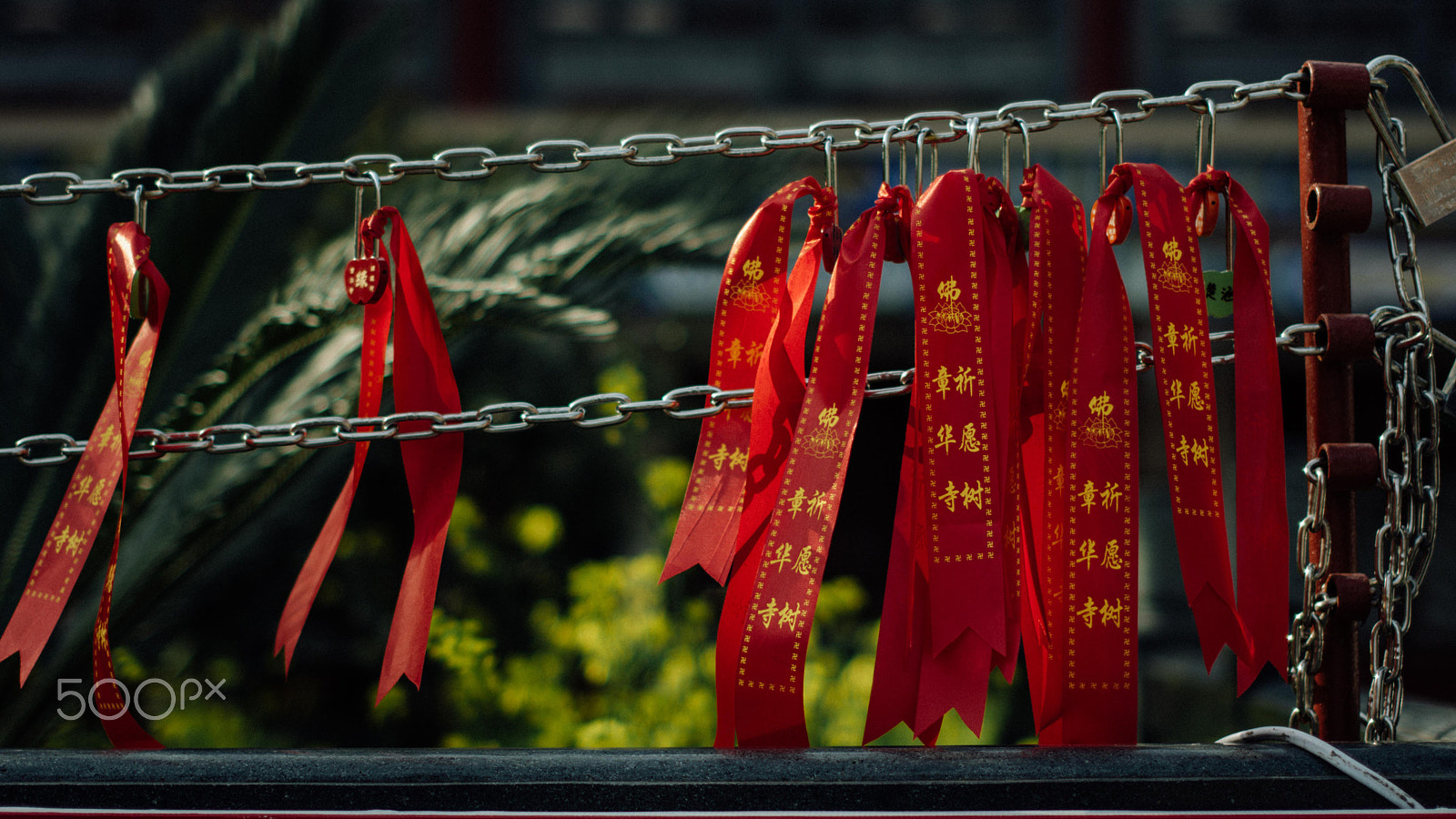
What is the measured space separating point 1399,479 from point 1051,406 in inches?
13.7

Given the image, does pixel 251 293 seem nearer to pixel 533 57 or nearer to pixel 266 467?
pixel 266 467

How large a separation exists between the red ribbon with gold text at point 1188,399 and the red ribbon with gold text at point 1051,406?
2.0 inches

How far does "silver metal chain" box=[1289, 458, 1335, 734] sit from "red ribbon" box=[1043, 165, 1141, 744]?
20 centimetres

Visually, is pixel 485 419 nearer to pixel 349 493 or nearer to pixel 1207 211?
pixel 349 493

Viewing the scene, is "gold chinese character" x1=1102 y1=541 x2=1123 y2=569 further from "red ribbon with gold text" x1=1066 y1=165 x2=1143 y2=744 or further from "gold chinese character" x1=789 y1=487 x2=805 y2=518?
"gold chinese character" x1=789 y1=487 x2=805 y2=518

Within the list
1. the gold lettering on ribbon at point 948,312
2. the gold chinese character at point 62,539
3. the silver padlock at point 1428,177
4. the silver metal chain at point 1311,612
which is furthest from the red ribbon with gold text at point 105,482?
the silver padlock at point 1428,177

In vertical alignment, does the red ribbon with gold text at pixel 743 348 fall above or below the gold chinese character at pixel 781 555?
above

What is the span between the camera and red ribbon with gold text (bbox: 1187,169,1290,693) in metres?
0.99

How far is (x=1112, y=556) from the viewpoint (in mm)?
957

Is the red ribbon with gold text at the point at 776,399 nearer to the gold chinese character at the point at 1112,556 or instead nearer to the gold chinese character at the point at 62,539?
the gold chinese character at the point at 1112,556

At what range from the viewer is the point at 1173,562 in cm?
452

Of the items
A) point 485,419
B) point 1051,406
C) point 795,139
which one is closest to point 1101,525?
point 1051,406

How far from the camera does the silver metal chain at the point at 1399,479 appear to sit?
1036 mm

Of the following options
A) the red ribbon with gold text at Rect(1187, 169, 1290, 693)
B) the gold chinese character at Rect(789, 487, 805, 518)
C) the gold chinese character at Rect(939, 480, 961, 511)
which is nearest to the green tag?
the red ribbon with gold text at Rect(1187, 169, 1290, 693)
